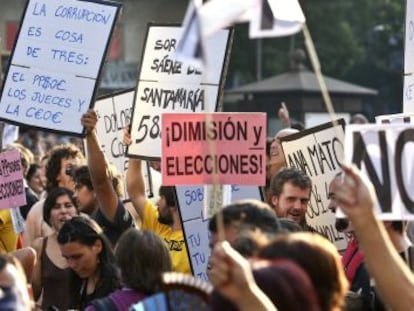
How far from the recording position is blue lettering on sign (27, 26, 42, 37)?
977 cm

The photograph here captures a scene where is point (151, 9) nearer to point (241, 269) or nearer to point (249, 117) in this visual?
point (249, 117)

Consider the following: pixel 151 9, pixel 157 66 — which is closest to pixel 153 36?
pixel 157 66

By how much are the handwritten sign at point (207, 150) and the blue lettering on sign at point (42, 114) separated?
1545 mm

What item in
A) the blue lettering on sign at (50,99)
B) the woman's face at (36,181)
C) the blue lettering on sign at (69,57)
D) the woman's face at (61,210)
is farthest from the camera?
the woman's face at (36,181)

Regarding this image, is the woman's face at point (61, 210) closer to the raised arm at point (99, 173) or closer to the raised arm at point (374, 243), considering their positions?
the raised arm at point (99, 173)

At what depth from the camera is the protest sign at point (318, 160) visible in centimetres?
899

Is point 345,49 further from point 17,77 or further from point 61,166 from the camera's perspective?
point 17,77

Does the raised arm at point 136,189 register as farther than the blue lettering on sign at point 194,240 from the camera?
Yes

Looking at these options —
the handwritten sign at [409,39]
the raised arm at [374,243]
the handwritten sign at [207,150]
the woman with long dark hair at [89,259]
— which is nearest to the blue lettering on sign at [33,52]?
the handwritten sign at [207,150]

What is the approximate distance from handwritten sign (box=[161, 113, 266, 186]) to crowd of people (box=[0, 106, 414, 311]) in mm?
413

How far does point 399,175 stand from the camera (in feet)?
20.4

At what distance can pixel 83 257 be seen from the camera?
24.2ft

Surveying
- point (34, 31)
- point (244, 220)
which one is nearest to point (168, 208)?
point (34, 31)

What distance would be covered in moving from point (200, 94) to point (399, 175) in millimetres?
3356
